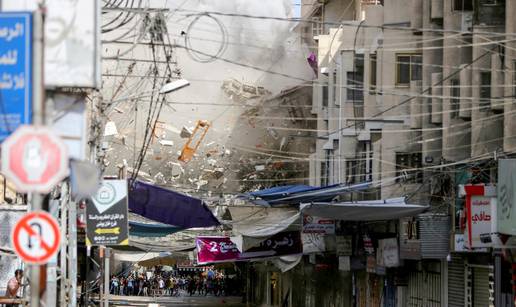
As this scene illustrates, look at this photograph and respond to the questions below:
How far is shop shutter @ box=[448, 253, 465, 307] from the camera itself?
2900 cm

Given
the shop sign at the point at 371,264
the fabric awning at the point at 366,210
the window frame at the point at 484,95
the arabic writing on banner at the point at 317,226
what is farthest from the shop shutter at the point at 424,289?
the window frame at the point at 484,95

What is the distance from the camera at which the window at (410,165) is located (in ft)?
105

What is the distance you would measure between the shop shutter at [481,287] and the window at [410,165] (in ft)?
13.5

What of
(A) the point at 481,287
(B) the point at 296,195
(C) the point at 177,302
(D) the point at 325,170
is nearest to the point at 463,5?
(A) the point at 481,287

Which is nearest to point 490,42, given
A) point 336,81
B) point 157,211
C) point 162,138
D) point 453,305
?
point 453,305

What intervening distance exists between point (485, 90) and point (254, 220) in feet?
40.5

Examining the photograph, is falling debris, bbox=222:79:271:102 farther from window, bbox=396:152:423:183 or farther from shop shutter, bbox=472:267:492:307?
shop shutter, bbox=472:267:492:307

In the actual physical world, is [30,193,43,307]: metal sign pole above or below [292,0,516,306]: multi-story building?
below

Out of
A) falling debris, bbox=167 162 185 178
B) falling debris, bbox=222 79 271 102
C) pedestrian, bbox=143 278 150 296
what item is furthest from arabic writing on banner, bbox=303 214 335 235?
pedestrian, bbox=143 278 150 296

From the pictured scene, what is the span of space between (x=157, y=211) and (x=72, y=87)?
17384mm

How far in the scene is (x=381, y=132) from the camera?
120ft

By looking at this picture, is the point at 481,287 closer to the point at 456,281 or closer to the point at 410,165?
the point at 456,281

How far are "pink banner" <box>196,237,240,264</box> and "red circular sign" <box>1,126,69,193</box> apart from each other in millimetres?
30479

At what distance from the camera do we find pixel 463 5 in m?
28.8
